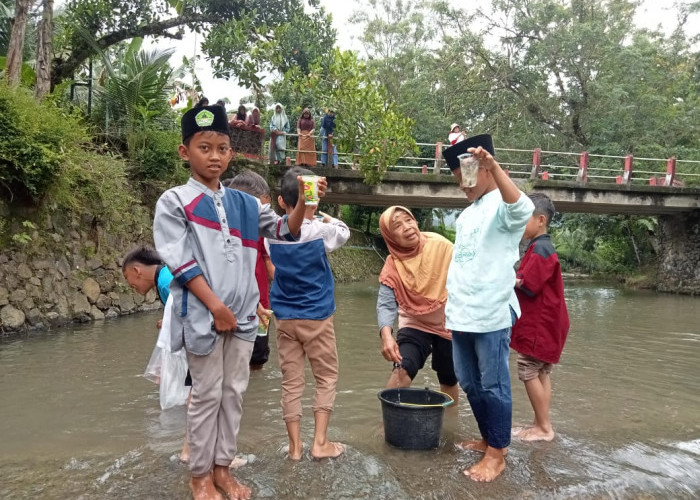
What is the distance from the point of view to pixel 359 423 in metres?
3.85

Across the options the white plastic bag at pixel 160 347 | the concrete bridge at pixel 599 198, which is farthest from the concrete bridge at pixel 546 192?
the white plastic bag at pixel 160 347

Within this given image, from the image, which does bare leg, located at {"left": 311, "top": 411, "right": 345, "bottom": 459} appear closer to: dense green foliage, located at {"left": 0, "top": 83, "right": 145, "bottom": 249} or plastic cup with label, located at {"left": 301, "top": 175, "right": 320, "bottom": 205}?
plastic cup with label, located at {"left": 301, "top": 175, "right": 320, "bottom": 205}

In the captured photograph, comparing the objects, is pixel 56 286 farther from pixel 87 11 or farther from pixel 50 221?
pixel 87 11

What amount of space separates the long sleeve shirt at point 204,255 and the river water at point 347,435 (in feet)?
2.78

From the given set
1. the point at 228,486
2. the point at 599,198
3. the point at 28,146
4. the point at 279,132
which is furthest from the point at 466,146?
the point at 599,198

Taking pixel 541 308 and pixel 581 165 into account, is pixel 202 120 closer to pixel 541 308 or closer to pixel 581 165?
pixel 541 308

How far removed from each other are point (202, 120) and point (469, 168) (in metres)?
1.31

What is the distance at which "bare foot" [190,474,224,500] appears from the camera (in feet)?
8.11

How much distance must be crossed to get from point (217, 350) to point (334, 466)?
1.00 meters

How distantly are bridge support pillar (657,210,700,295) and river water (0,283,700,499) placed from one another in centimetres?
1456

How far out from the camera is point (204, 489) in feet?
8.16

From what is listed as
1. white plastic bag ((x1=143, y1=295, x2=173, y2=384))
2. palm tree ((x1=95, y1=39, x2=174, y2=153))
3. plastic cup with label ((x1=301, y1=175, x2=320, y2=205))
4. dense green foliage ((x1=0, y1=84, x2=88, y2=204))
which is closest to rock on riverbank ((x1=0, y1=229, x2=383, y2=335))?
dense green foliage ((x1=0, y1=84, x2=88, y2=204))

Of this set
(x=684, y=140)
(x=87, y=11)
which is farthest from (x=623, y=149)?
(x=87, y=11)

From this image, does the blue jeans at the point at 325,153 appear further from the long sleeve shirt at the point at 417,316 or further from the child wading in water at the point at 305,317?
the child wading in water at the point at 305,317
